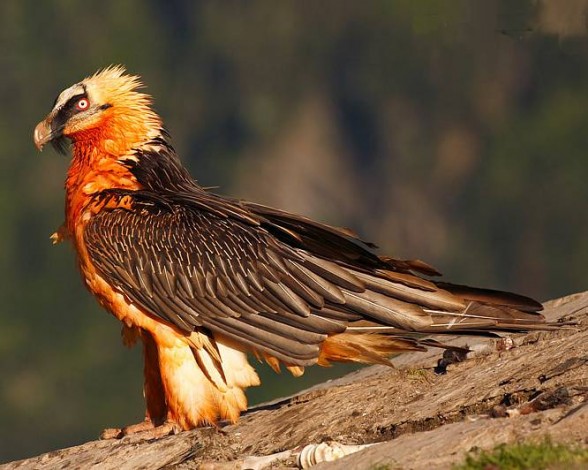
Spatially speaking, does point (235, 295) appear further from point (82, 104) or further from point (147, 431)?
point (82, 104)

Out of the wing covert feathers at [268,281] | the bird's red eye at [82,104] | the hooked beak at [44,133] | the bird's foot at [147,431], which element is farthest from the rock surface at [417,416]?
the bird's red eye at [82,104]

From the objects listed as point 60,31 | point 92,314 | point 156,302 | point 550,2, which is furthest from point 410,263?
point 60,31

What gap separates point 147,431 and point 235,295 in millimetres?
1379

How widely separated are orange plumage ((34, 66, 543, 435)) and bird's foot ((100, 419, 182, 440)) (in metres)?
0.04

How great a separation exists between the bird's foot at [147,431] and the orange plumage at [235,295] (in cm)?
4

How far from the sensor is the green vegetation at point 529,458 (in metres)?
7.51

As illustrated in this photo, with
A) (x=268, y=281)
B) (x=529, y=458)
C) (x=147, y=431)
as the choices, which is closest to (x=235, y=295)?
(x=268, y=281)

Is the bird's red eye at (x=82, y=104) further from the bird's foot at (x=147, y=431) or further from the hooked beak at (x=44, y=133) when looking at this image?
the bird's foot at (x=147, y=431)

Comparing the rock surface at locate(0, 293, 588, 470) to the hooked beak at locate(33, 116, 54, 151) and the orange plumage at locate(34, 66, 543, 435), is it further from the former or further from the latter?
the hooked beak at locate(33, 116, 54, 151)

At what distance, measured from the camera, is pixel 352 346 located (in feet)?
36.8

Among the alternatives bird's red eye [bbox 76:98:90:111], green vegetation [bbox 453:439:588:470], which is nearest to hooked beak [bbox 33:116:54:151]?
bird's red eye [bbox 76:98:90:111]

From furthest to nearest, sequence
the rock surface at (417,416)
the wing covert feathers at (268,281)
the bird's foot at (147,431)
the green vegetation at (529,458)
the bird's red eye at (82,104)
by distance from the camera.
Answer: the bird's red eye at (82,104), the bird's foot at (147,431), the wing covert feathers at (268,281), the rock surface at (417,416), the green vegetation at (529,458)

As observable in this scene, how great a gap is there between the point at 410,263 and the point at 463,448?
10.8ft

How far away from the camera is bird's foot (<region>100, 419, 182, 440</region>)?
11.5 m
